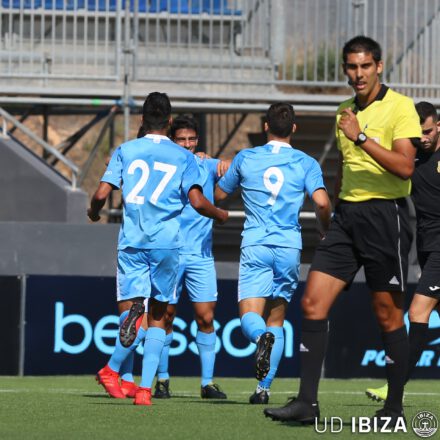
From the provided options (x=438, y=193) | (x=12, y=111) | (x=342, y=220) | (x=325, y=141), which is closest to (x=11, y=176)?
(x=12, y=111)

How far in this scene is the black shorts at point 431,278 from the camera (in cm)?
930

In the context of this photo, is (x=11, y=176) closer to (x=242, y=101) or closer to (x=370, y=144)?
(x=242, y=101)

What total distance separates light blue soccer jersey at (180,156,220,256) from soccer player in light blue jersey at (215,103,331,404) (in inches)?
30.7

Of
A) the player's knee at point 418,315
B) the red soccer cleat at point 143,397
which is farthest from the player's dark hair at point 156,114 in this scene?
the player's knee at point 418,315

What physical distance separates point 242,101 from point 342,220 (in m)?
8.68

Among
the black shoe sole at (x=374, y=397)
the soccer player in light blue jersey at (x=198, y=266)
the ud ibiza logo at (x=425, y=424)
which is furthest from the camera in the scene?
the soccer player in light blue jersey at (x=198, y=266)

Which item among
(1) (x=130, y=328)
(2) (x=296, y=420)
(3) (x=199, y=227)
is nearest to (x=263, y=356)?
(1) (x=130, y=328)

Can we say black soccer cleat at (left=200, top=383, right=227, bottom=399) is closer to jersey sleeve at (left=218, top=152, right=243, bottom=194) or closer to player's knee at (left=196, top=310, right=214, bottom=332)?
player's knee at (left=196, top=310, right=214, bottom=332)

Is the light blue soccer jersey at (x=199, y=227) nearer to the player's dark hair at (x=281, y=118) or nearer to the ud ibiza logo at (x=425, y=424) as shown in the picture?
the player's dark hair at (x=281, y=118)

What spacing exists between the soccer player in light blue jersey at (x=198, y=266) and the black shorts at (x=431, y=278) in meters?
1.61

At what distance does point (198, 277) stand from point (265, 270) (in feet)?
3.25

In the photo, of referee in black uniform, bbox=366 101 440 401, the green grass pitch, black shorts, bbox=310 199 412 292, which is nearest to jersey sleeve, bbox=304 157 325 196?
referee in black uniform, bbox=366 101 440 401

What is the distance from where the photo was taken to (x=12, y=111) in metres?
17.1

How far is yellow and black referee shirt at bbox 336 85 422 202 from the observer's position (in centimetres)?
725
